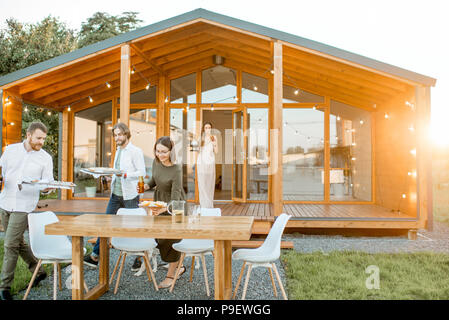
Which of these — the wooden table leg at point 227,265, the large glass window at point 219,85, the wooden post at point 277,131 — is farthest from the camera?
the large glass window at point 219,85

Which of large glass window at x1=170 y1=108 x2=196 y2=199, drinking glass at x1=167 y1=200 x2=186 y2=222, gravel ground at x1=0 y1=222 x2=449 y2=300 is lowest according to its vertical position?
gravel ground at x1=0 y1=222 x2=449 y2=300

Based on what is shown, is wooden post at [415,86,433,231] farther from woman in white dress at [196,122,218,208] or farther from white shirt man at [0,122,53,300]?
white shirt man at [0,122,53,300]

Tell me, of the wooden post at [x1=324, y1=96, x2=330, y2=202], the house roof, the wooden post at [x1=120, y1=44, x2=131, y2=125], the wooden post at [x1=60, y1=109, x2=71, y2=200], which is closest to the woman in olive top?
the wooden post at [x1=120, y1=44, x2=131, y2=125]

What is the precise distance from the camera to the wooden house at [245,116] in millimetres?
6277

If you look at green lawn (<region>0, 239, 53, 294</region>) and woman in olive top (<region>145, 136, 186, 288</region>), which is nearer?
woman in olive top (<region>145, 136, 186, 288</region>)

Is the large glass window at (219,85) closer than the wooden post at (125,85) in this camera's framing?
No

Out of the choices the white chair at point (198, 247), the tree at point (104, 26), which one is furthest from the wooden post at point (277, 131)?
the tree at point (104, 26)

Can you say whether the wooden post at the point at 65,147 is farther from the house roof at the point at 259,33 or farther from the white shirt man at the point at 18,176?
the white shirt man at the point at 18,176

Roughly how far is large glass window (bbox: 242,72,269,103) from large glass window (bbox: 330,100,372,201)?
1.54 metres

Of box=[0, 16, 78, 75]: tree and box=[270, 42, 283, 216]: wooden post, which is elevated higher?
A: box=[0, 16, 78, 75]: tree

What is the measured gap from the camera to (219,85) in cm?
791

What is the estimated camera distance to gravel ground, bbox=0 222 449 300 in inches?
125

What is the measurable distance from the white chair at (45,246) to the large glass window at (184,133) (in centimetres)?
456

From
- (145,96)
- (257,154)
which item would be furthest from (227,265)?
(145,96)
